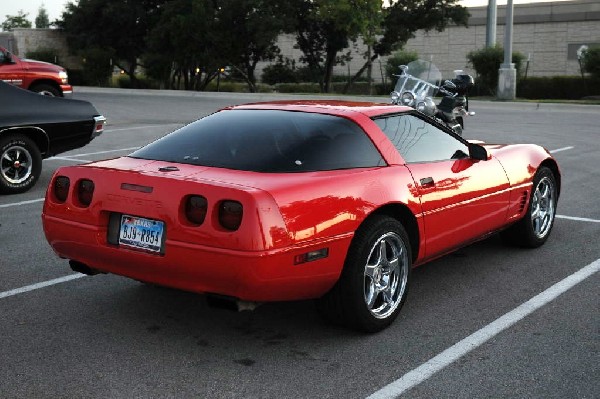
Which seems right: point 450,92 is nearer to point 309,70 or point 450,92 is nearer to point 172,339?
point 172,339

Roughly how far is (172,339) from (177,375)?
0.55 m

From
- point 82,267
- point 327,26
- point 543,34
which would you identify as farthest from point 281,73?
point 82,267

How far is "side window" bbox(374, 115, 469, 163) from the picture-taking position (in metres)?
5.26

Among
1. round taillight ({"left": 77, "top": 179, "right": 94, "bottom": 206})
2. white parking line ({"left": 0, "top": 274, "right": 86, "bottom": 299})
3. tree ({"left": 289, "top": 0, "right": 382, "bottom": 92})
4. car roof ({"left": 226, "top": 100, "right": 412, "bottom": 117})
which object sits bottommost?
white parking line ({"left": 0, "top": 274, "right": 86, "bottom": 299})

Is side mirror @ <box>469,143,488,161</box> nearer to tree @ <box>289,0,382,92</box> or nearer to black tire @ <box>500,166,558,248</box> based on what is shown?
black tire @ <box>500,166,558,248</box>

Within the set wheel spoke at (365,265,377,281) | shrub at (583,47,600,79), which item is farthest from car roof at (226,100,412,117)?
shrub at (583,47,600,79)

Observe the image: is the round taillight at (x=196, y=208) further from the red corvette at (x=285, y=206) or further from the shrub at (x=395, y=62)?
the shrub at (x=395, y=62)

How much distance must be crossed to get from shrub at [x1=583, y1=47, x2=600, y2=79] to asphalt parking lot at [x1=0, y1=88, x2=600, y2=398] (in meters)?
24.8

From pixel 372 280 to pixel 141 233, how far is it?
4.46 feet

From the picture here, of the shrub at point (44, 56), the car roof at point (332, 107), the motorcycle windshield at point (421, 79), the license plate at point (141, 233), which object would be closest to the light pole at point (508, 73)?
the motorcycle windshield at point (421, 79)

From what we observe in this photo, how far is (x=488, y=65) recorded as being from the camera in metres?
30.9

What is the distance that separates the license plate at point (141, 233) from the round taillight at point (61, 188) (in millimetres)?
557

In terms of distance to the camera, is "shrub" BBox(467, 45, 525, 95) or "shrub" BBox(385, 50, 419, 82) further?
"shrub" BBox(385, 50, 419, 82)

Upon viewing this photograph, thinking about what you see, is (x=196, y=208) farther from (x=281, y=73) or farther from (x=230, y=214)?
(x=281, y=73)
